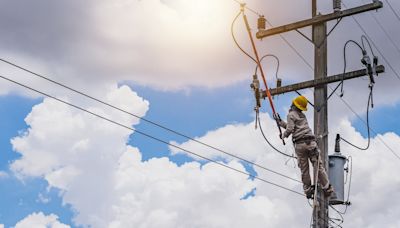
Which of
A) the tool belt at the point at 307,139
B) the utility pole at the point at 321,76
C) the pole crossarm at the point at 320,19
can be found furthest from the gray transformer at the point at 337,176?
the pole crossarm at the point at 320,19

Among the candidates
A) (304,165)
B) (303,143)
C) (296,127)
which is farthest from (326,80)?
(304,165)

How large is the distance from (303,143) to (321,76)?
5.42ft

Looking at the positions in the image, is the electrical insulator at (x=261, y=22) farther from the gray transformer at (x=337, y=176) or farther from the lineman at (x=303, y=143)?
the gray transformer at (x=337, y=176)

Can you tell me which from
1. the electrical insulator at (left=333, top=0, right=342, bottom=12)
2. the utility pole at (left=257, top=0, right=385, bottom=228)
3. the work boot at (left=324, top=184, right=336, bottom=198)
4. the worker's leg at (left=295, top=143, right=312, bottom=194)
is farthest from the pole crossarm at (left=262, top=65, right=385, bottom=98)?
the work boot at (left=324, top=184, right=336, bottom=198)

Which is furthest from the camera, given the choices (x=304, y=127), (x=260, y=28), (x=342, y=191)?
(x=260, y=28)

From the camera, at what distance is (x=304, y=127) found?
14.8m

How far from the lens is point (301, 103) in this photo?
49.2ft

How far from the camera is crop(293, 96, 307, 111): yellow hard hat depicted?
14.9 meters

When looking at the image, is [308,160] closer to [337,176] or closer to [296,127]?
[296,127]

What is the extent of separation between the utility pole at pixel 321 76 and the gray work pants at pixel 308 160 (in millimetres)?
220

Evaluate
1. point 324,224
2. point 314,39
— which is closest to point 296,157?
point 324,224

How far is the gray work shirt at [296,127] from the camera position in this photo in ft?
48.5

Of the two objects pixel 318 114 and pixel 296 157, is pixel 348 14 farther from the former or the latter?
pixel 296 157

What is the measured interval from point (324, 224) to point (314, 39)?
367 centimetres
